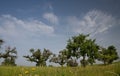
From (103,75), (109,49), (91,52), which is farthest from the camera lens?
(109,49)

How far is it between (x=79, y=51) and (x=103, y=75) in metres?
55.2

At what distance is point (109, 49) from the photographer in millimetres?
73375

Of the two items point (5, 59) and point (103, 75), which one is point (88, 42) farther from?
point (103, 75)

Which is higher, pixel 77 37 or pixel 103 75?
pixel 77 37

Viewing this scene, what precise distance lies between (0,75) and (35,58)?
6791cm

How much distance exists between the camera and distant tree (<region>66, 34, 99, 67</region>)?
5984 centimetres

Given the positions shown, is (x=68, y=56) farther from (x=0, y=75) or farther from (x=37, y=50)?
(x=0, y=75)

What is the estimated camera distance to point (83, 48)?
197ft

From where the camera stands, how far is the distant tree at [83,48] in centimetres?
5984

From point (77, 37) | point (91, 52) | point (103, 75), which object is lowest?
point (103, 75)

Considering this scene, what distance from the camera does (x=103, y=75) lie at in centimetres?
670

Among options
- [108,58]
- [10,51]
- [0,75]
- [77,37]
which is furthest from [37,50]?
[0,75]

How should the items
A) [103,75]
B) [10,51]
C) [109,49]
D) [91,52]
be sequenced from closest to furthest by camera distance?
[103,75]
[91,52]
[10,51]
[109,49]

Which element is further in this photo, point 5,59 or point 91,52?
point 5,59
